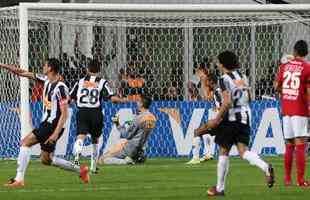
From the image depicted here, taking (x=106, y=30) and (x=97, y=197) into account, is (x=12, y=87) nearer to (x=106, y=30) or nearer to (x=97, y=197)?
(x=106, y=30)

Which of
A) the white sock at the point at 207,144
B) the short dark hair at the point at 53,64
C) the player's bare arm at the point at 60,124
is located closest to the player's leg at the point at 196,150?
the white sock at the point at 207,144

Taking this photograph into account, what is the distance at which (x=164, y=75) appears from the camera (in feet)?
92.8

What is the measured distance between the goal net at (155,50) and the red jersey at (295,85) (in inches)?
304

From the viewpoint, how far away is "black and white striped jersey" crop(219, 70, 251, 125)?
16.3m

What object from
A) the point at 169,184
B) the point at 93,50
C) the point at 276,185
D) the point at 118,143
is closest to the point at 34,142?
the point at 169,184

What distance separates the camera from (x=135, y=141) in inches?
993

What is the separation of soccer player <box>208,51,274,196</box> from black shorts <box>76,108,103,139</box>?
611 centimetres

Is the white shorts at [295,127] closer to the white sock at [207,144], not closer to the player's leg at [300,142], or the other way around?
the player's leg at [300,142]

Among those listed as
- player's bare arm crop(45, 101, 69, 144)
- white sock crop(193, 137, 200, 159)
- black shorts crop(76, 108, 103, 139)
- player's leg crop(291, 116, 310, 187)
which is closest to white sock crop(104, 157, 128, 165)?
white sock crop(193, 137, 200, 159)

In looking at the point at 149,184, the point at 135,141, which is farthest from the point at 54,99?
the point at 135,141

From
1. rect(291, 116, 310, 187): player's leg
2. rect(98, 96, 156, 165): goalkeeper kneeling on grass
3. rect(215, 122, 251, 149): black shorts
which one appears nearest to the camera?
rect(215, 122, 251, 149): black shorts

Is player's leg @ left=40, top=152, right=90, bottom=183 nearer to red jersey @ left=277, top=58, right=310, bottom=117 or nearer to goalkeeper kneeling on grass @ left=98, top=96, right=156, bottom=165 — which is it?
red jersey @ left=277, top=58, right=310, bottom=117

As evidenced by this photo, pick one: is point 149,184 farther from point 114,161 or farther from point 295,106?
point 114,161

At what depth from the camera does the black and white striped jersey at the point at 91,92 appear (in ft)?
72.9
